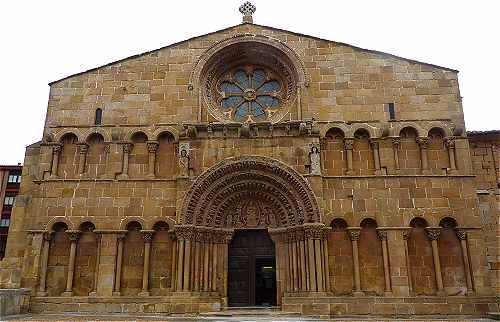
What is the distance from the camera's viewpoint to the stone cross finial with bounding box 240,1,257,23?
17.4 m

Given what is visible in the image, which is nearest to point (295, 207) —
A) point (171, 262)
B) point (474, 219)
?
point (171, 262)

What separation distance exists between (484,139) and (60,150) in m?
15.9

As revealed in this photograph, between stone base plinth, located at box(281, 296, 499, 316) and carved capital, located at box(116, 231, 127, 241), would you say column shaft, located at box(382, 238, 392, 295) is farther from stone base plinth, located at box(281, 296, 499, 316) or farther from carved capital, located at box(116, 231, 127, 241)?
carved capital, located at box(116, 231, 127, 241)

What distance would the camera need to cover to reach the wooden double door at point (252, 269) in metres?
14.5

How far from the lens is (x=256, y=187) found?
14781 mm

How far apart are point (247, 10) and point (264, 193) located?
7957mm

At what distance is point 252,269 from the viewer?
14.7 m

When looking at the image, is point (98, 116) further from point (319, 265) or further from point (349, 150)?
point (319, 265)

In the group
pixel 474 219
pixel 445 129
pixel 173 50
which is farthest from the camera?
pixel 173 50

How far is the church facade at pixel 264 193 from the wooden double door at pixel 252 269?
0.04 metres

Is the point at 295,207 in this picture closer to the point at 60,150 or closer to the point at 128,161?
the point at 128,161

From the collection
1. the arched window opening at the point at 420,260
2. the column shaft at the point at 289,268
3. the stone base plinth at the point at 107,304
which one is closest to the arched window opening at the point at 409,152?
the arched window opening at the point at 420,260

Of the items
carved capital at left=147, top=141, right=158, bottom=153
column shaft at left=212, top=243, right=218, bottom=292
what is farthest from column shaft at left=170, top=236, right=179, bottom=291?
carved capital at left=147, top=141, right=158, bottom=153

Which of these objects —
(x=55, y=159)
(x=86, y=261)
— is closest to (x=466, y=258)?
(x=86, y=261)
